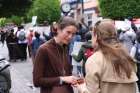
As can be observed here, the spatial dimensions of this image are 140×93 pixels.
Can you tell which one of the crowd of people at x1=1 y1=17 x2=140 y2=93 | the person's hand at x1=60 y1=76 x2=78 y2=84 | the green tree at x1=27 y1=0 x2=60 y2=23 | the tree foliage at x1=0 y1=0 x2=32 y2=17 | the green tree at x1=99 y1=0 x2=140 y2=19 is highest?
the crowd of people at x1=1 y1=17 x2=140 y2=93

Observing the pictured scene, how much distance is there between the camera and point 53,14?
59.7 metres

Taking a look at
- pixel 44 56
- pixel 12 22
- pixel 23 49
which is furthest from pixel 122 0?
pixel 12 22

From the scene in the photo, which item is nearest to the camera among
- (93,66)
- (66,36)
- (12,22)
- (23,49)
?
(93,66)

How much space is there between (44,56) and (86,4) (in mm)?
54974

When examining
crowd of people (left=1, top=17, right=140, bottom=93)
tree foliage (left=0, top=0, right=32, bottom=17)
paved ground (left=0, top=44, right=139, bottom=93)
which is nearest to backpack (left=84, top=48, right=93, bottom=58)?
paved ground (left=0, top=44, right=139, bottom=93)

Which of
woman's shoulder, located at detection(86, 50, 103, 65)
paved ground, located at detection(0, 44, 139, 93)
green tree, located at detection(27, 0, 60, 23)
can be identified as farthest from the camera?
green tree, located at detection(27, 0, 60, 23)

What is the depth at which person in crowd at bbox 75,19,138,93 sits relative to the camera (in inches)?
155

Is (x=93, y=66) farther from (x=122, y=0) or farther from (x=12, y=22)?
(x=12, y=22)

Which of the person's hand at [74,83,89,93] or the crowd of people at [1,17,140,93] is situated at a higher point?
the crowd of people at [1,17,140,93]

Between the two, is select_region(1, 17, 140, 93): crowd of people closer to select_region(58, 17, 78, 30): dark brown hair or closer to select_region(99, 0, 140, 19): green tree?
select_region(58, 17, 78, 30): dark brown hair

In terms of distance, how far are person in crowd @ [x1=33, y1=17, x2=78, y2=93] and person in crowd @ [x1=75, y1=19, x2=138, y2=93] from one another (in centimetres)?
54

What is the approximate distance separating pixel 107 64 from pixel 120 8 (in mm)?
36082

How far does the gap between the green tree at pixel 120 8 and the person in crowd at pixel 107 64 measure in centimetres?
3534

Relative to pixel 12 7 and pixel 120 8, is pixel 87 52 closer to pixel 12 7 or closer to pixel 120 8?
pixel 12 7
